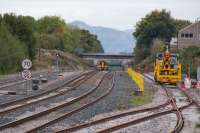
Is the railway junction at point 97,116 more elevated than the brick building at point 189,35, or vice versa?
the brick building at point 189,35

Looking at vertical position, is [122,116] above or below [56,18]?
below

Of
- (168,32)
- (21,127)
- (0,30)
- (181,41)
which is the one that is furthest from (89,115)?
(168,32)

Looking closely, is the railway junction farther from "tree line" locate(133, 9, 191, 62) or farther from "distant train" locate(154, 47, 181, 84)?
"tree line" locate(133, 9, 191, 62)

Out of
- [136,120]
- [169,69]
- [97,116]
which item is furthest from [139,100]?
[169,69]

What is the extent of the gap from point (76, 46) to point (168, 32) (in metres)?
49.1

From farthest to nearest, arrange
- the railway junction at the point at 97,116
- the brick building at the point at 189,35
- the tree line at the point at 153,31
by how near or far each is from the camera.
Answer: the tree line at the point at 153,31, the brick building at the point at 189,35, the railway junction at the point at 97,116

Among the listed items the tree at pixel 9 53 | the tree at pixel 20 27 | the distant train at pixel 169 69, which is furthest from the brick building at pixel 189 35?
the distant train at pixel 169 69

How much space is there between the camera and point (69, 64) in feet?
443

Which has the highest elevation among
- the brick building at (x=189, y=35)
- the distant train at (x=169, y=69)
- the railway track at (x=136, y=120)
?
the brick building at (x=189, y=35)

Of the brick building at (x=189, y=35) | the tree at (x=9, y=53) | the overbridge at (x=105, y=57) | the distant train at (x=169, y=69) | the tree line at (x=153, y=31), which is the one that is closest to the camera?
the distant train at (x=169, y=69)

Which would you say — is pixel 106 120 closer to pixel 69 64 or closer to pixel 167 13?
pixel 69 64

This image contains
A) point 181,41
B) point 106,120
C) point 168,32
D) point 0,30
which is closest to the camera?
point 106,120

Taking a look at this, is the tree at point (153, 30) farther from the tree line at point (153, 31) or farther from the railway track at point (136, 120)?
the railway track at point (136, 120)

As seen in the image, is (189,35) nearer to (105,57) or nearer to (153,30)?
(153,30)
